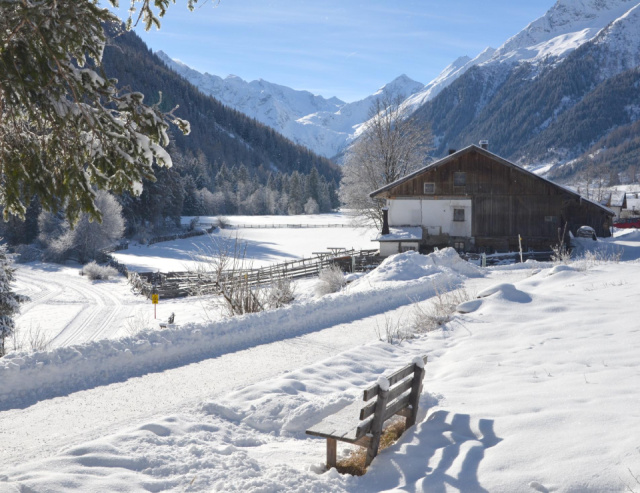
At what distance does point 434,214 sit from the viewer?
34.6m

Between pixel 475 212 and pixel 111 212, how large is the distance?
36.3 m

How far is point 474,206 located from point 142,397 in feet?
94.9

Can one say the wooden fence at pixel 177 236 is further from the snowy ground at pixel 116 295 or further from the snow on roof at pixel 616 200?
the snow on roof at pixel 616 200

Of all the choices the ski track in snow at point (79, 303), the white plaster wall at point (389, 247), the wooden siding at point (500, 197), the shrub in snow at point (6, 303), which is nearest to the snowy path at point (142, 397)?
the ski track in snow at point (79, 303)

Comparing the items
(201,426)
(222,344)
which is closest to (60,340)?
(222,344)

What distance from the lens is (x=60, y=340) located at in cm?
2339

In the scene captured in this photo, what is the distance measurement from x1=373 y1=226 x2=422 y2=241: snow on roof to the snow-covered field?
59.8 ft

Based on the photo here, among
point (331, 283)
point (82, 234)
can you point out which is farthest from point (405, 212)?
point (82, 234)

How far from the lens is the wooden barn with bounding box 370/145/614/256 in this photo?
33031mm

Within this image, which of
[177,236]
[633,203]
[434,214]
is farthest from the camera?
[633,203]

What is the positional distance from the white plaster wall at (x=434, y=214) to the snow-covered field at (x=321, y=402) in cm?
2032

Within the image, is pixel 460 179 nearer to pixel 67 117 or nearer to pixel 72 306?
pixel 72 306

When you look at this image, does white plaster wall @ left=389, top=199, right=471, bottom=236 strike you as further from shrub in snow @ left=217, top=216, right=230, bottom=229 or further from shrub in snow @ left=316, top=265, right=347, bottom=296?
shrub in snow @ left=217, top=216, right=230, bottom=229

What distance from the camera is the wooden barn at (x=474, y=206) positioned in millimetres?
33031
